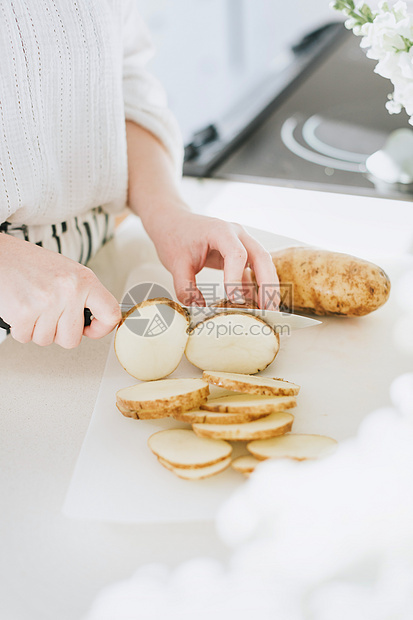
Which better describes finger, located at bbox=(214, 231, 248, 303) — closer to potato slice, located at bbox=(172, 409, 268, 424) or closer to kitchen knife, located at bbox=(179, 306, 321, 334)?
kitchen knife, located at bbox=(179, 306, 321, 334)

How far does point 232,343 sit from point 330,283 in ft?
0.59

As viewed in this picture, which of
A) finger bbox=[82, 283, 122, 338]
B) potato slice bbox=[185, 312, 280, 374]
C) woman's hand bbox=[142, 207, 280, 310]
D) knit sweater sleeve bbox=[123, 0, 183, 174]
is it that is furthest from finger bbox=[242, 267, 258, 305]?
knit sweater sleeve bbox=[123, 0, 183, 174]

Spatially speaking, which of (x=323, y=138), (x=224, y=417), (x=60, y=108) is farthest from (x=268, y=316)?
(x=323, y=138)

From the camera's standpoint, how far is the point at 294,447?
1.98 feet

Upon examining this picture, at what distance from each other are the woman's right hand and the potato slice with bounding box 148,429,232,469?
16 centimetres

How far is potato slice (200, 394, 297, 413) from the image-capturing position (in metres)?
0.62

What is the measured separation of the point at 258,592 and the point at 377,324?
46 cm

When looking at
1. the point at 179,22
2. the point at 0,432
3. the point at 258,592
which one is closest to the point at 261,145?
the point at 0,432

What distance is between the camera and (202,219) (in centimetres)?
87

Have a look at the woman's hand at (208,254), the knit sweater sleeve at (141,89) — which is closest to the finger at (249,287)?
the woman's hand at (208,254)

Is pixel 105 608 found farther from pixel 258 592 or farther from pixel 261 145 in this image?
pixel 261 145

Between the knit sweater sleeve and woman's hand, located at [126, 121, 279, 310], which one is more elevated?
the knit sweater sleeve

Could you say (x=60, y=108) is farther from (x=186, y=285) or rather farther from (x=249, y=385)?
(x=249, y=385)

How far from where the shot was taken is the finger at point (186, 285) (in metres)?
0.85
